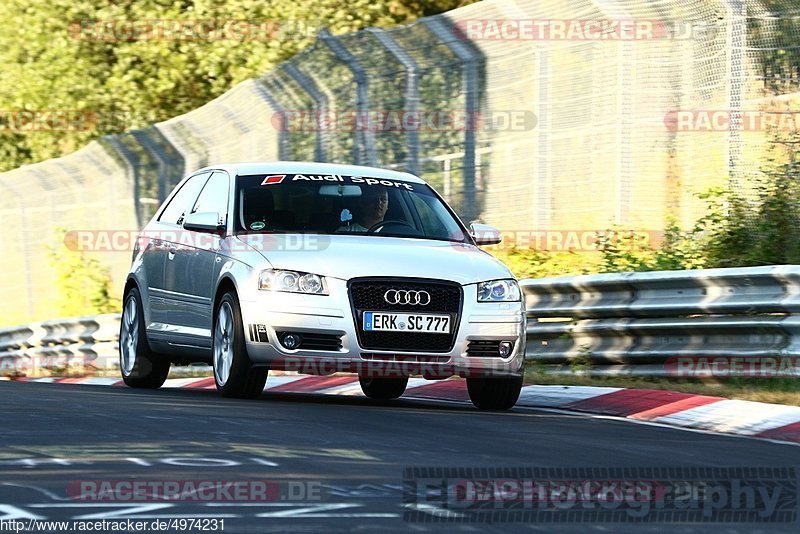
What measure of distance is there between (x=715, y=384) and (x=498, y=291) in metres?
2.09

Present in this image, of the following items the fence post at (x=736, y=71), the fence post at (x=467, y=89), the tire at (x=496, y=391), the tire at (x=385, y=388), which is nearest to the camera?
the tire at (x=496, y=391)

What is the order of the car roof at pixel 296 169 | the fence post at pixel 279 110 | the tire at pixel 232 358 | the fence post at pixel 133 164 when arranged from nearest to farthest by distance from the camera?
1. the tire at pixel 232 358
2. the car roof at pixel 296 169
3. the fence post at pixel 279 110
4. the fence post at pixel 133 164

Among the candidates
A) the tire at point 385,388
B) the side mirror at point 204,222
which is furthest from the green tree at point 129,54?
the side mirror at point 204,222

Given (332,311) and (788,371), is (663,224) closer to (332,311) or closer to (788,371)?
(788,371)

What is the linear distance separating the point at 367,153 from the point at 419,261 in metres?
7.74

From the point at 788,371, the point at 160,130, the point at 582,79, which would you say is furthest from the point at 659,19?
the point at 160,130

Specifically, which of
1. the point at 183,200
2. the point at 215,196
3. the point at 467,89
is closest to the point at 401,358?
the point at 215,196

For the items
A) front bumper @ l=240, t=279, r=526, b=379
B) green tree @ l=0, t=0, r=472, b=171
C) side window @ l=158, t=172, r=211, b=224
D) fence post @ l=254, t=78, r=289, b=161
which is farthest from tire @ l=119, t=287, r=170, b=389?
green tree @ l=0, t=0, r=472, b=171

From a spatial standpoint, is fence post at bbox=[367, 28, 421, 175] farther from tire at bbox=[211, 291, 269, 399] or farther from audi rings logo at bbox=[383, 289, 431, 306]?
audi rings logo at bbox=[383, 289, 431, 306]

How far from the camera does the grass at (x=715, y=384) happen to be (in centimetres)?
1134

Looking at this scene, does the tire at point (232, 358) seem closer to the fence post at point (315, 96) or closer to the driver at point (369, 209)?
the driver at point (369, 209)

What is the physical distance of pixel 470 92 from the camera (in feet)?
56.6

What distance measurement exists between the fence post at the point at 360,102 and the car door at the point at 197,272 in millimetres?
5838

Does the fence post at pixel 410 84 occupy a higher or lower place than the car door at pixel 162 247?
higher
